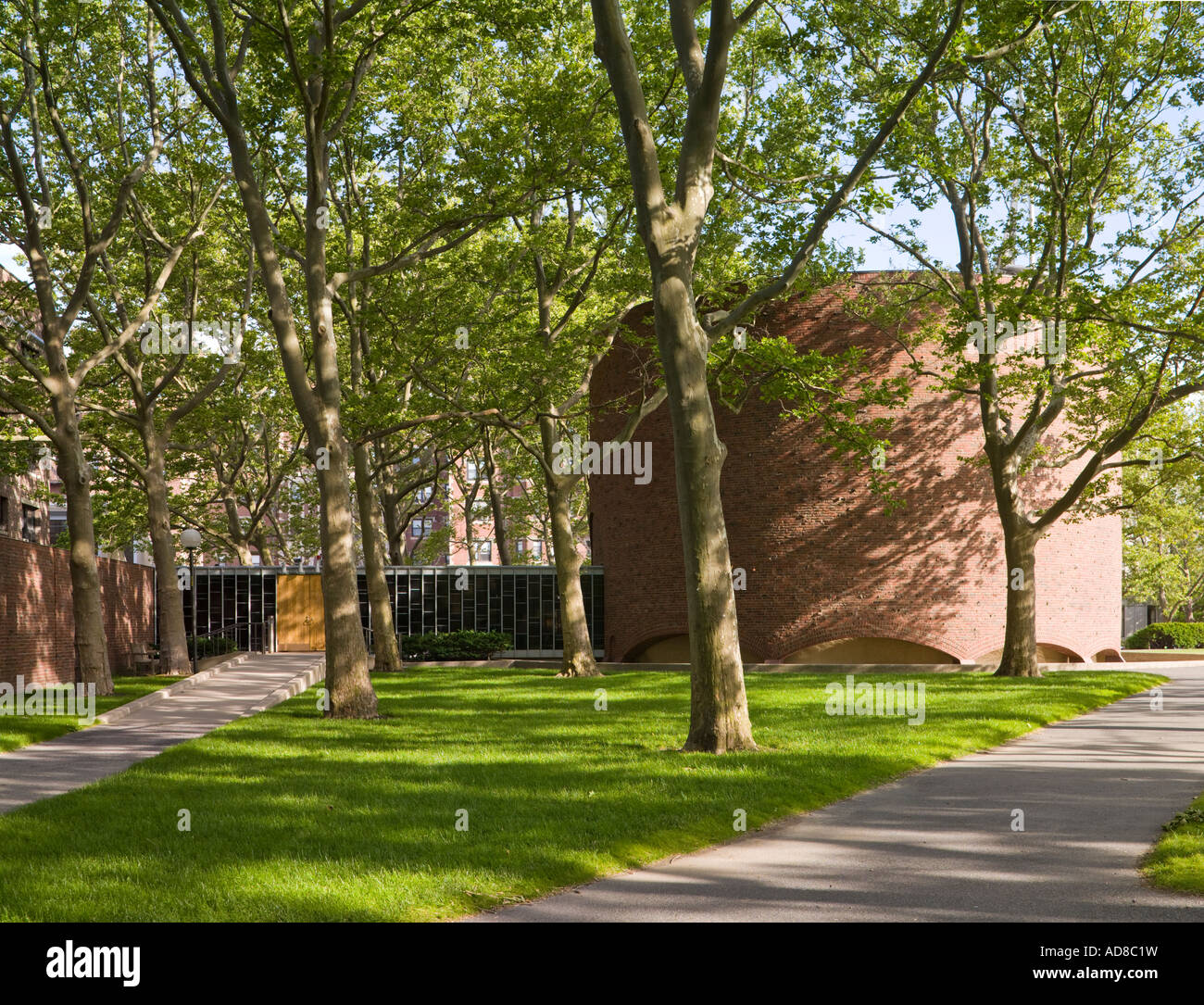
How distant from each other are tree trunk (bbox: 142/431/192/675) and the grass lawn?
9406mm

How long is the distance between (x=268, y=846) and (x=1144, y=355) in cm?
1811

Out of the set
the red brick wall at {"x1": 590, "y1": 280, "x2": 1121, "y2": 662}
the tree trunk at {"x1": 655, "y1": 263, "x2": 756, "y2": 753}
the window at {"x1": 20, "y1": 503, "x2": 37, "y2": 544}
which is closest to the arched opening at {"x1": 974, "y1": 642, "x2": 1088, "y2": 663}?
the red brick wall at {"x1": 590, "y1": 280, "x2": 1121, "y2": 662}

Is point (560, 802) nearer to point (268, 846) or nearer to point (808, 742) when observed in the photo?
point (268, 846)

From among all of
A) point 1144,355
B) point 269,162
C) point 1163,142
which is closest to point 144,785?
point 269,162

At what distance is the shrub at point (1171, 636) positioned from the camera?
4450 cm

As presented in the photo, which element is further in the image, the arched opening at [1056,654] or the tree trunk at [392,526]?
the tree trunk at [392,526]

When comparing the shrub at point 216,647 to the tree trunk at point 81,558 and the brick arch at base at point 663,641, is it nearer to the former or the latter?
the brick arch at base at point 663,641

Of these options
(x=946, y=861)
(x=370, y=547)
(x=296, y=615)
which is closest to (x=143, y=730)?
(x=370, y=547)

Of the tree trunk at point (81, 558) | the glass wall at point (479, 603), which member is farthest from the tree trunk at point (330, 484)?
the glass wall at point (479, 603)

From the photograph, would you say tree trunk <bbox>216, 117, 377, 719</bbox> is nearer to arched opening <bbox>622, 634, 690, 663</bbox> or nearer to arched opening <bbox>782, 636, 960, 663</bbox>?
arched opening <bbox>782, 636, 960, 663</bbox>

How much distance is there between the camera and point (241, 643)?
38.6m

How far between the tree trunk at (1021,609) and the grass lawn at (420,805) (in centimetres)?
755

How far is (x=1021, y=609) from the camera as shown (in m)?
25.5

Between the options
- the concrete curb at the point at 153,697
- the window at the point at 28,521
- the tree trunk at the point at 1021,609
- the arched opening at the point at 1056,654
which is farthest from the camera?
the window at the point at 28,521
